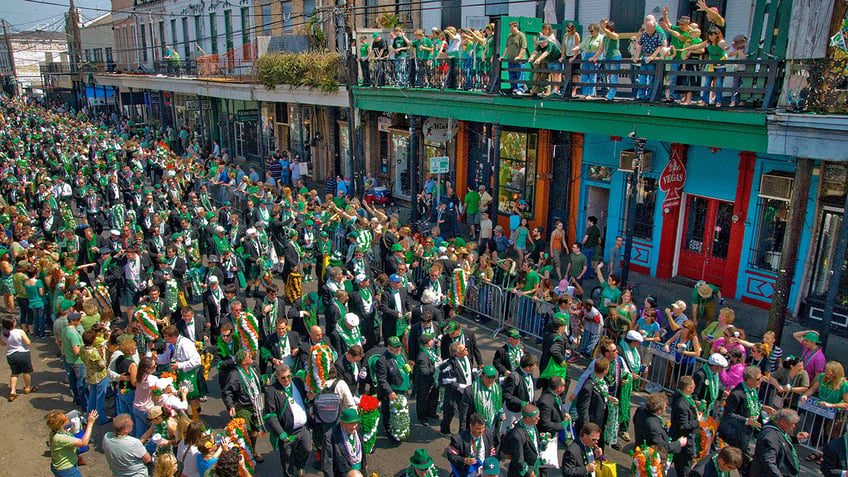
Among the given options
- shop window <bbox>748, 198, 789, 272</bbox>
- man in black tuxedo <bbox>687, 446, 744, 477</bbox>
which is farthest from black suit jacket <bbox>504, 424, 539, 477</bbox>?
shop window <bbox>748, 198, 789, 272</bbox>

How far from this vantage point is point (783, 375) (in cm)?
789

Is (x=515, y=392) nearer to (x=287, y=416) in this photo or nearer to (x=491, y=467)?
(x=491, y=467)

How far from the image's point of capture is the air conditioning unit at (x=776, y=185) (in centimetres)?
1185

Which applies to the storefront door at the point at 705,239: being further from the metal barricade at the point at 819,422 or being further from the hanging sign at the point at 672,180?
the metal barricade at the point at 819,422

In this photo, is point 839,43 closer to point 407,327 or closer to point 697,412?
point 697,412

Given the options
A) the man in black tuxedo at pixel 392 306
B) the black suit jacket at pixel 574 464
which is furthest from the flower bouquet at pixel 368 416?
the man in black tuxedo at pixel 392 306

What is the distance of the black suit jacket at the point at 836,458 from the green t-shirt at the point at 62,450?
7239 mm

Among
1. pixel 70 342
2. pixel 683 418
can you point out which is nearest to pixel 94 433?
pixel 70 342

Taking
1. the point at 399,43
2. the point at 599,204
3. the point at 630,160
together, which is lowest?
the point at 599,204

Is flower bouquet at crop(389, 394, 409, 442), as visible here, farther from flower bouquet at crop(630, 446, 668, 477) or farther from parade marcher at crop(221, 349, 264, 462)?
flower bouquet at crop(630, 446, 668, 477)

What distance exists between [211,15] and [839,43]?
32.3 m

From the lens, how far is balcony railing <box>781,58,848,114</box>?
352 inches

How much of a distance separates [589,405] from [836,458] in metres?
2.26

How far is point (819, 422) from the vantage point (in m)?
7.45
